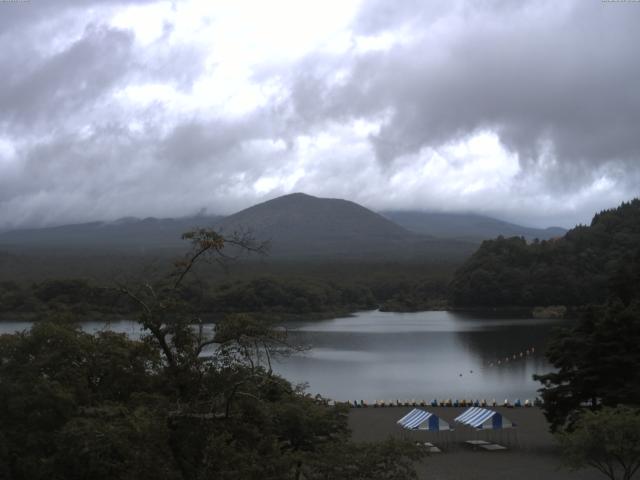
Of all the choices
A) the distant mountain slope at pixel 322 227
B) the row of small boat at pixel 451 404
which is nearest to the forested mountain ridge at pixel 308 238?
the distant mountain slope at pixel 322 227

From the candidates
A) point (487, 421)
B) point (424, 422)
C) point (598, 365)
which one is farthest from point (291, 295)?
point (598, 365)

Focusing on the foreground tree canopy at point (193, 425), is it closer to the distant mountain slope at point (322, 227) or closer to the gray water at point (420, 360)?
the gray water at point (420, 360)

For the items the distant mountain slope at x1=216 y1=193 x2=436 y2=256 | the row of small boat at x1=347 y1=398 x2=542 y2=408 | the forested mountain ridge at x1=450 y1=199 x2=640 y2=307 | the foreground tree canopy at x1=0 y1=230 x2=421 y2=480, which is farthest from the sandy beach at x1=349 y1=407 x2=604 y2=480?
the distant mountain slope at x1=216 y1=193 x2=436 y2=256

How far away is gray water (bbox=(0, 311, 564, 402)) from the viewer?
24.0 metres

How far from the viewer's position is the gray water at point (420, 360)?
24047 mm

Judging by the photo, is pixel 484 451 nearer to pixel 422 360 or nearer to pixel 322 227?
pixel 422 360

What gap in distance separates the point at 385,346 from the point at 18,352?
27114 mm

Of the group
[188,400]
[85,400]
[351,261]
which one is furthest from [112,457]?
[351,261]

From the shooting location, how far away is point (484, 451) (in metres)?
14.8

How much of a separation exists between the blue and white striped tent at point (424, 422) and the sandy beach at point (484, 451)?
26 centimetres

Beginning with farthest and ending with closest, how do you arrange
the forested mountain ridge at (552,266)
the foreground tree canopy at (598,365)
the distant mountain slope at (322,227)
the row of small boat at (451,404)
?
the distant mountain slope at (322,227)
the forested mountain ridge at (552,266)
the row of small boat at (451,404)
the foreground tree canopy at (598,365)

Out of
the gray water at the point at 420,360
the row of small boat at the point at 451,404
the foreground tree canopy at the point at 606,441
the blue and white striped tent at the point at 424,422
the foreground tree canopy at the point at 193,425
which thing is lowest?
the gray water at the point at 420,360

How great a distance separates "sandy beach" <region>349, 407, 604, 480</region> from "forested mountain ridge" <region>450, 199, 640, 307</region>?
39956mm

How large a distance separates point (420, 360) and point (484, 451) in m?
16.7
